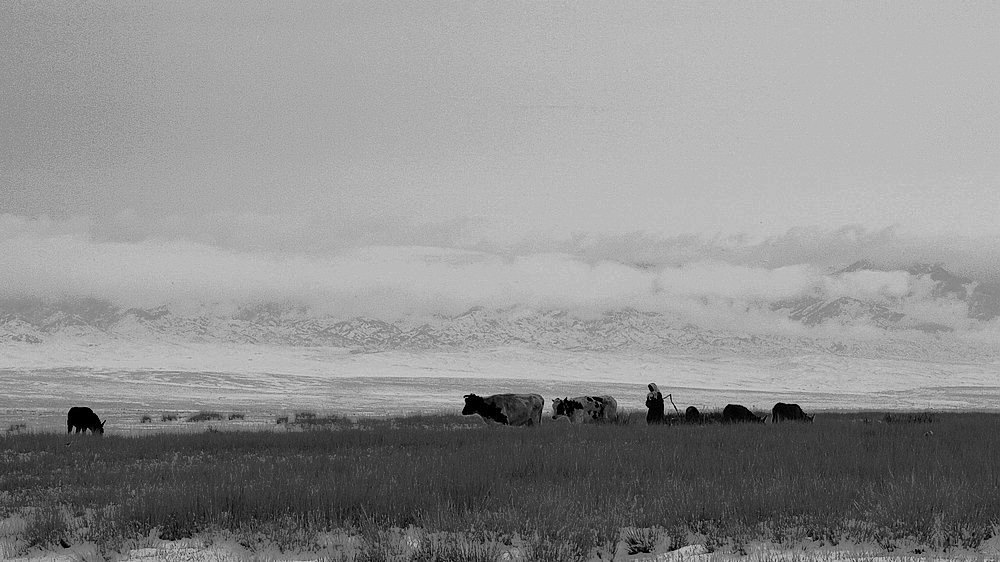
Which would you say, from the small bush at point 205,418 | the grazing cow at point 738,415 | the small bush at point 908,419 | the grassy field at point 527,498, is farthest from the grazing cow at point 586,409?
the small bush at point 205,418

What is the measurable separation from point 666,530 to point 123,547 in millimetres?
5527

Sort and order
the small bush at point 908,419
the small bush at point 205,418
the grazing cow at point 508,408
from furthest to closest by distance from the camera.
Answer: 1. the small bush at point 205,418
2. the grazing cow at point 508,408
3. the small bush at point 908,419

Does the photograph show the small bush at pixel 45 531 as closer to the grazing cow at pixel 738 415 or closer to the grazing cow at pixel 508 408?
the grazing cow at pixel 508 408

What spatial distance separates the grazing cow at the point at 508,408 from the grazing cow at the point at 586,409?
1877 millimetres

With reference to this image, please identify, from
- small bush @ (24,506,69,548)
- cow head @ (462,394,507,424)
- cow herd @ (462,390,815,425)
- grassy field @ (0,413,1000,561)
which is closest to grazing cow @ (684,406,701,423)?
cow herd @ (462,390,815,425)

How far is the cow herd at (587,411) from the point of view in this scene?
2628cm

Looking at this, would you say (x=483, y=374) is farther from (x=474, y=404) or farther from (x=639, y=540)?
(x=639, y=540)

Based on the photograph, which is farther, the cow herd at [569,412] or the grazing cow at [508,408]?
the grazing cow at [508,408]

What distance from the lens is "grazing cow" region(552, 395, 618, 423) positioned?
1182 inches

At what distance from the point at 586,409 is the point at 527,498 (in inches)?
803

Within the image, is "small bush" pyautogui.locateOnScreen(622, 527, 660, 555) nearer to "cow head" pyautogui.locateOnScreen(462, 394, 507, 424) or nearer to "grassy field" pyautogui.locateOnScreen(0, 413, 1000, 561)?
"grassy field" pyautogui.locateOnScreen(0, 413, 1000, 561)

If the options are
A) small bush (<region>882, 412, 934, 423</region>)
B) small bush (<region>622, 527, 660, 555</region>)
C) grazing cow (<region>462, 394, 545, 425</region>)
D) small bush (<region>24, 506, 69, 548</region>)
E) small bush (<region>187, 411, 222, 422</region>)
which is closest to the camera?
small bush (<region>622, 527, 660, 555</region>)

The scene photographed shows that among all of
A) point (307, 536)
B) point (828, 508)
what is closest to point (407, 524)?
point (307, 536)

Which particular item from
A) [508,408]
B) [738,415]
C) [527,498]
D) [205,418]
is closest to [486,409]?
[508,408]
